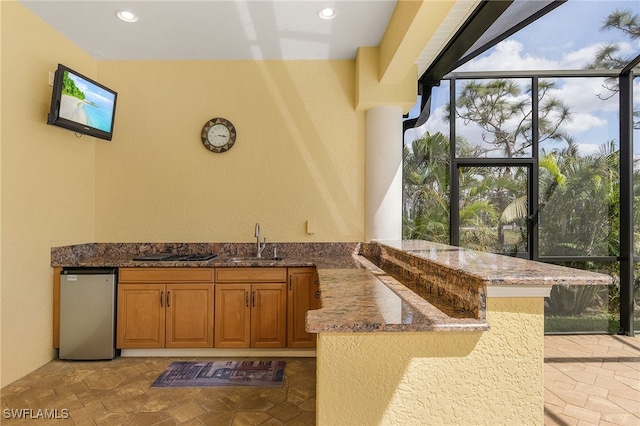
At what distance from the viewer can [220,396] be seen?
2428 millimetres

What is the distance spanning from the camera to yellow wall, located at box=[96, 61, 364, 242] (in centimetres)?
365

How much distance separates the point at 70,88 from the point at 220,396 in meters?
2.82

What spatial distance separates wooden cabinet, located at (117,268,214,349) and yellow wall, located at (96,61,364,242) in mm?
620

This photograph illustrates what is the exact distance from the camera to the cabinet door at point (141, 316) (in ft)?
10.2

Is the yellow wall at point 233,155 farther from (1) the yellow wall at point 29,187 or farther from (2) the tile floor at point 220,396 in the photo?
(2) the tile floor at point 220,396

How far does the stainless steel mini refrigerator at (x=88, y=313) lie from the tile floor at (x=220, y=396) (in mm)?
133

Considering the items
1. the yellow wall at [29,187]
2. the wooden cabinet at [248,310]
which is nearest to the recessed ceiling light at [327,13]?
the wooden cabinet at [248,310]

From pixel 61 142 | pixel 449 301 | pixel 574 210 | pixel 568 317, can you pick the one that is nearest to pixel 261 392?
pixel 449 301

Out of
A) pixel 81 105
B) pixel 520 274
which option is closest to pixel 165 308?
pixel 81 105

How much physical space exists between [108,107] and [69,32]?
0.69m

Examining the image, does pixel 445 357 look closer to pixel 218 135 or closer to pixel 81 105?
pixel 218 135

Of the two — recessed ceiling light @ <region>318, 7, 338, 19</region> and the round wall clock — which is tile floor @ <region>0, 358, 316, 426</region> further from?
recessed ceiling light @ <region>318, 7, 338, 19</region>

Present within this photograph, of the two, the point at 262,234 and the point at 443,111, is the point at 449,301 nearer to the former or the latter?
the point at 262,234

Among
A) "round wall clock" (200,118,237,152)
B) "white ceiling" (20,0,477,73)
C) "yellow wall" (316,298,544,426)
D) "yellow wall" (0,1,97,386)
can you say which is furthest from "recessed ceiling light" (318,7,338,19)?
"yellow wall" (316,298,544,426)
